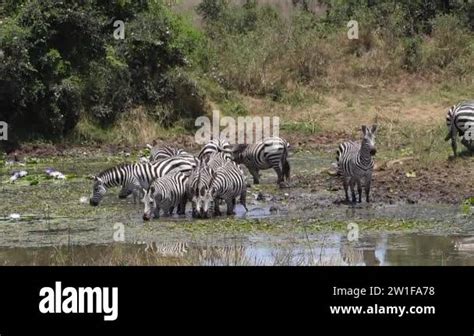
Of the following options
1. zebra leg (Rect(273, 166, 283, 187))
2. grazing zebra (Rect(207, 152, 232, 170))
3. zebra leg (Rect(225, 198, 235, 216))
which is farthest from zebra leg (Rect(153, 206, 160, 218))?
zebra leg (Rect(273, 166, 283, 187))

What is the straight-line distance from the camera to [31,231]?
14.8 m

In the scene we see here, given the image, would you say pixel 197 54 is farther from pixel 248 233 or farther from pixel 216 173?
pixel 248 233

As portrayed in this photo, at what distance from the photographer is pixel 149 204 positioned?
15602 millimetres

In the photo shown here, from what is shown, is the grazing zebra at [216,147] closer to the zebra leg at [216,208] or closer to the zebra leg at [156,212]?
the zebra leg at [216,208]

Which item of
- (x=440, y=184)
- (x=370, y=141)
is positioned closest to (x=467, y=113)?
(x=440, y=184)

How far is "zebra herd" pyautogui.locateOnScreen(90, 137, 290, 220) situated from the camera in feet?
51.5

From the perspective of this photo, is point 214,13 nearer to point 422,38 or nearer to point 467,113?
point 422,38

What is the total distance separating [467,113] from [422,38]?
14.2 meters

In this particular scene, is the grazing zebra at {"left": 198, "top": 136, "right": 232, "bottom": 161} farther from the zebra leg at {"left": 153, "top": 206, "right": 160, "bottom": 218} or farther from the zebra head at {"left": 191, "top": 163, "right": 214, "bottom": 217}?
the zebra leg at {"left": 153, "top": 206, "right": 160, "bottom": 218}
